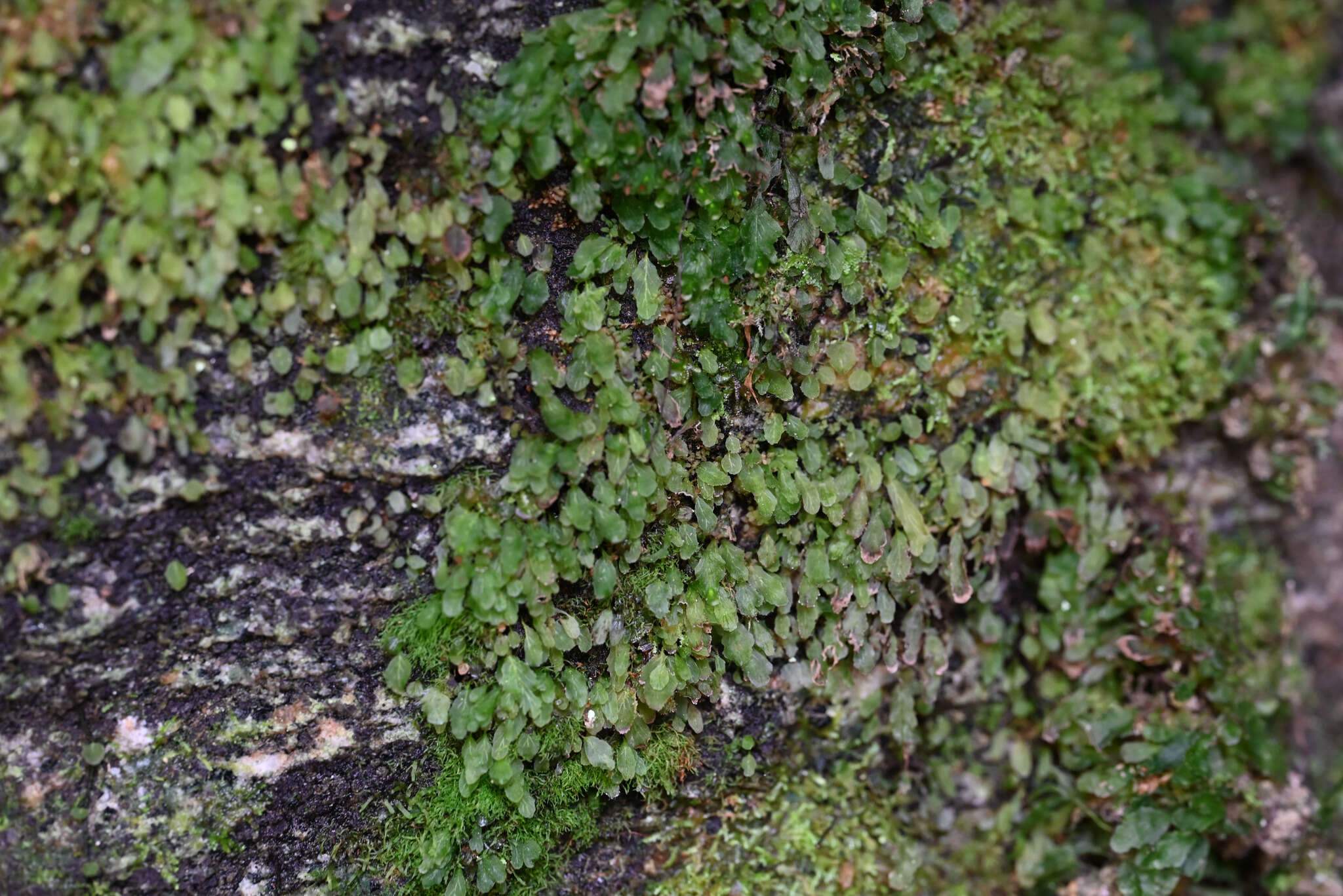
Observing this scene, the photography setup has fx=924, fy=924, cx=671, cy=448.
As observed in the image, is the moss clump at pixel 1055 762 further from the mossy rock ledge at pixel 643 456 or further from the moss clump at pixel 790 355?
the moss clump at pixel 790 355

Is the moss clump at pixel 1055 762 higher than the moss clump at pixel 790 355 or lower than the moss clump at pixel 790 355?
lower

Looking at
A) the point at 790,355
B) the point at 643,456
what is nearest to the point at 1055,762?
the point at 790,355

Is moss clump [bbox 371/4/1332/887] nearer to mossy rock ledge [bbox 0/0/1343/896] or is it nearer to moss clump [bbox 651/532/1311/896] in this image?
mossy rock ledge [bbox 0/0/1343/896]

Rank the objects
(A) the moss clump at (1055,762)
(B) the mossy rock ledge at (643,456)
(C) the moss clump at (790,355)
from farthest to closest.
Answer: (A) the moss clump at (1055,762)
(C) the moss clump at (790,355)
(B) the mossy rock ledge at (643,456)

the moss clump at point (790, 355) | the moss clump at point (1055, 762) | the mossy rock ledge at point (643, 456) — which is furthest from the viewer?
the moss clump at point (1055, 762)

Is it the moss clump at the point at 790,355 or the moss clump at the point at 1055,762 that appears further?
the moss clump at the point at 1055,762

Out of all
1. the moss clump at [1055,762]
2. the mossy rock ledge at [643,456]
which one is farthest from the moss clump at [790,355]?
the moss clump at [1055,762]

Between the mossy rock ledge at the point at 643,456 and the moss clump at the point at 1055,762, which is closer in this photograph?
the mossy rock ledge at the point at 643,456

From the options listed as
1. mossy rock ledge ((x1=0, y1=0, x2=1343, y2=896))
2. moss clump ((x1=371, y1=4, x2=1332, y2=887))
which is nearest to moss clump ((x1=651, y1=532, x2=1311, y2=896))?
mossy rock ledge ((x1=0, y1=0, x2=1343, y2=896))
